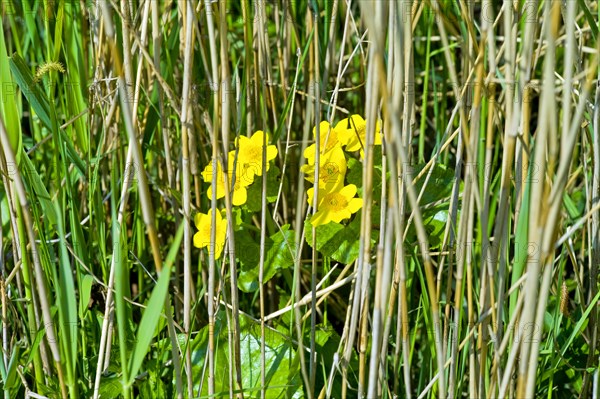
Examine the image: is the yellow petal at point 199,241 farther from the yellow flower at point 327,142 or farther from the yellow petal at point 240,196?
the yellow flower at point 327,142

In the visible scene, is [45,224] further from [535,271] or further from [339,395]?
[535,271]

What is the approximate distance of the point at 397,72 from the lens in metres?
0.72

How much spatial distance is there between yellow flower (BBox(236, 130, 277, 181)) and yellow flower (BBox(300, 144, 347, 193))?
3.0 inches

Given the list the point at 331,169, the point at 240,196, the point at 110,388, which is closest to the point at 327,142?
the point at 331,169

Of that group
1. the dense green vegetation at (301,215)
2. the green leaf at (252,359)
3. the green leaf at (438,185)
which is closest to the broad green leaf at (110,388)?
the dense green vegetation at (301,215)

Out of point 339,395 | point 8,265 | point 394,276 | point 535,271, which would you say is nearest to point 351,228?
point 394,276

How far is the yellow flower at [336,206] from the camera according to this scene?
3.28 ft

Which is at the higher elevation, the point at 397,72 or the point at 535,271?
the point at 397,72

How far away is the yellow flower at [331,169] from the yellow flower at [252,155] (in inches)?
3.0

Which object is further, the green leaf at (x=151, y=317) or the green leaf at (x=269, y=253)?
the green leaf at (x=269, y=253)

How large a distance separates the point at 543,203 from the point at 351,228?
0.40 metres

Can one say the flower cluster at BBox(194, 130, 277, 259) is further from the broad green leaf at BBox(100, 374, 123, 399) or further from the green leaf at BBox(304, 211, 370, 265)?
the broad green leaf at BBox(100, 374, 123, 399)

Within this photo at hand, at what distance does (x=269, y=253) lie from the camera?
1.12 meters

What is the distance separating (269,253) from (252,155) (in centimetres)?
14
